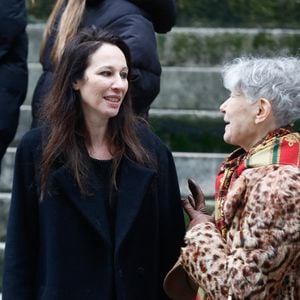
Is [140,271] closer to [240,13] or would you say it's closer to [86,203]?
[86,203]

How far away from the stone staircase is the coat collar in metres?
2.38

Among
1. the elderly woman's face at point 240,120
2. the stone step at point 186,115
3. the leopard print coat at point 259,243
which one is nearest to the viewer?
the leopard print coat at point 259,243

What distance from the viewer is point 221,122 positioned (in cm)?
701

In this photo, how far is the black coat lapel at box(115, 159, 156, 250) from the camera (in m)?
4.26

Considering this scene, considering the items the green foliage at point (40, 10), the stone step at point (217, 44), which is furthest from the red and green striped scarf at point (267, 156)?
the green foliage at point (40, 10)

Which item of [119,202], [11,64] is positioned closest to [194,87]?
[11,64]

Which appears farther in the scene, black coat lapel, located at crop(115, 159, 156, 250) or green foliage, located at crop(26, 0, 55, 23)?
green foliage, located at crop(26, 0, 55, 23)

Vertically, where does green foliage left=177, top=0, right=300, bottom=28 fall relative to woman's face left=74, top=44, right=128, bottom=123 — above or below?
above

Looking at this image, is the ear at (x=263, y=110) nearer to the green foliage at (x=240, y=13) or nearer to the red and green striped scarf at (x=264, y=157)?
the red and green striped scarf at (x=264, y=157)

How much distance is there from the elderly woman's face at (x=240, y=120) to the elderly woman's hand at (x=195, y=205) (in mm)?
307

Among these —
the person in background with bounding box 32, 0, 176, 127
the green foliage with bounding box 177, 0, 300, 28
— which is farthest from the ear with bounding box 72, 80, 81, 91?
the green foliage with bounding box 177, 0, 300, 28

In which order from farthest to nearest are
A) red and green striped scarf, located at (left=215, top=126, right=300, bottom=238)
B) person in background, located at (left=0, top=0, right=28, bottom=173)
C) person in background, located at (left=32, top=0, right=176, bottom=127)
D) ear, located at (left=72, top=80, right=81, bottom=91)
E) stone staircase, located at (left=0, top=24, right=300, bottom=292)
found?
stone staircase, located at (left=0, top=24, right=300, bottom=292), person in background, located at (left=0, top=0, right=28, bottom=173), person in background, located at (left=32, top=0, right=176, bottom=127), ear, located at (left=72, top=80, right=81, bottom=91), red and green striped scarf, located at (left=215, top=126, right=300, bottom=238)

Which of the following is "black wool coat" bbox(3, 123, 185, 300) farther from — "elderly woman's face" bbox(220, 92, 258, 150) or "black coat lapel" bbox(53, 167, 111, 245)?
"elderly woman's face" bbox(220, 92, 258, 150)

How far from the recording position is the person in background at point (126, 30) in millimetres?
5195
